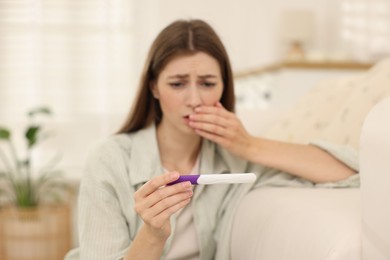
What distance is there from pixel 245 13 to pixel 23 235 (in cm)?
228

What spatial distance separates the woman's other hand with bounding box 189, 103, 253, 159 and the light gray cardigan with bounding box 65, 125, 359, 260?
12 cm

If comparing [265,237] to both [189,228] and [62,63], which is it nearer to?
[189,228]

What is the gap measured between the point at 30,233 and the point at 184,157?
7.54ft

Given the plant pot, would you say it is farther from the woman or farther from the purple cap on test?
the purple cap on test

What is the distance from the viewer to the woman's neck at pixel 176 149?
1817 mm

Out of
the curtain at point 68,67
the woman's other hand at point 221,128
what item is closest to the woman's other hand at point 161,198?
the woman's other hand at point 221,128

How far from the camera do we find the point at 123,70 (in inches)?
195

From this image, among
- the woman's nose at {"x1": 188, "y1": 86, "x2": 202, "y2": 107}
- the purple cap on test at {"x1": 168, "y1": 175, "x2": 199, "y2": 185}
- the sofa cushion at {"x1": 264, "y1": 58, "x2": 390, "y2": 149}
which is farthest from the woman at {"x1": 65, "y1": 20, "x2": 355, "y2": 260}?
the purple cap on test at {"x1": 168, "y1": 175, "x2": 199, "y2": 185}

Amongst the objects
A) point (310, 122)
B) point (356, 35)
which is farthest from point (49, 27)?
point (310, 122)

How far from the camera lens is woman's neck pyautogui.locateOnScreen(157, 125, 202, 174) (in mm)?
1817

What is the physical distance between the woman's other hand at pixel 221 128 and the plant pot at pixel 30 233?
243 centimetres

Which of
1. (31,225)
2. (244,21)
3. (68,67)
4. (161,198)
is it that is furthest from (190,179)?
(244,21)

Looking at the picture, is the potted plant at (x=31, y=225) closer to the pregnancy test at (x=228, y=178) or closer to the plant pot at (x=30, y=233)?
the plant pot at (x=30, y=233)

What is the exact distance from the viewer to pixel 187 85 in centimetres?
168
